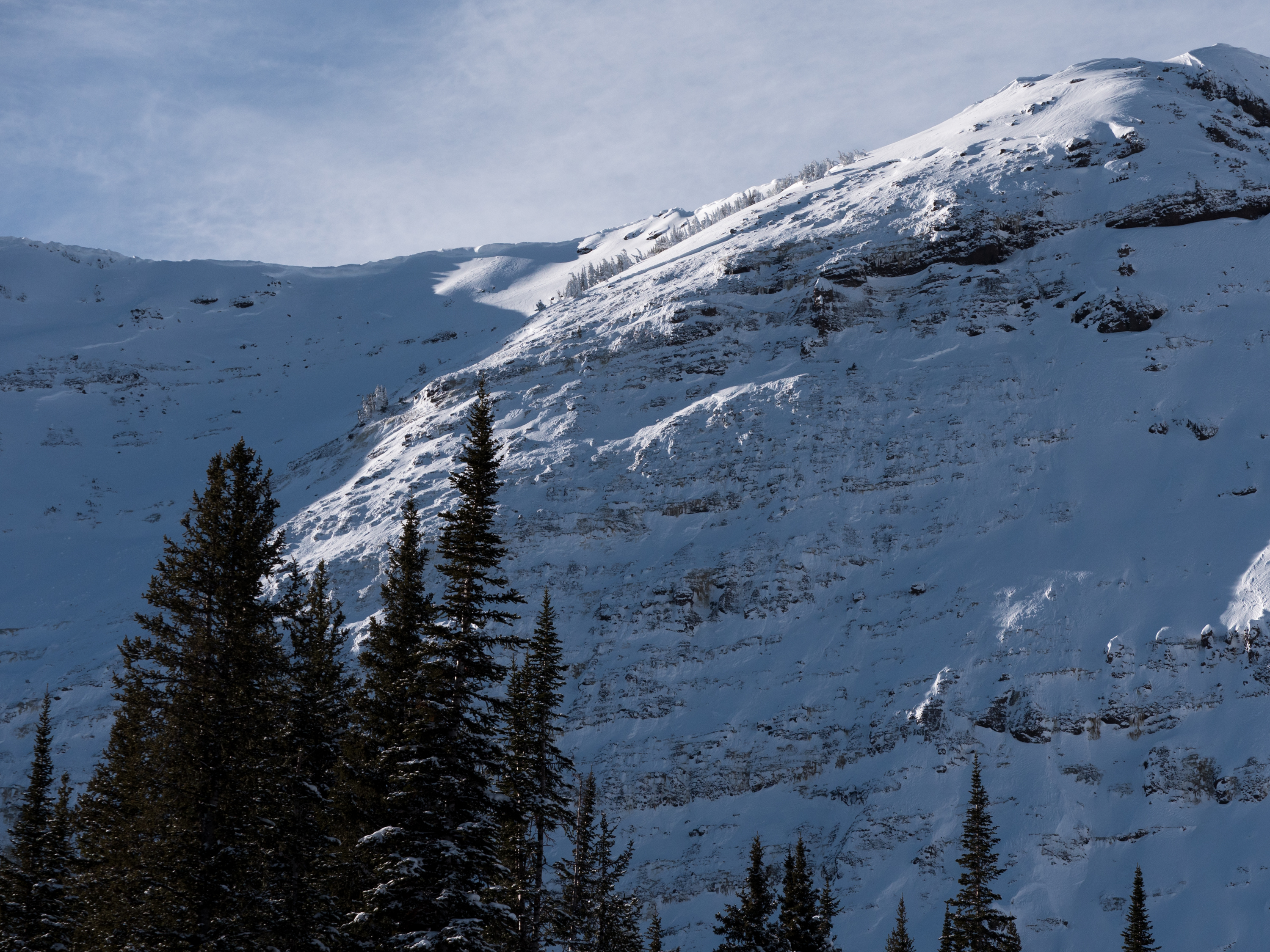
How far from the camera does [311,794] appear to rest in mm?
19609

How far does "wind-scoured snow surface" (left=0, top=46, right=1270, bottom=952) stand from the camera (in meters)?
41.3

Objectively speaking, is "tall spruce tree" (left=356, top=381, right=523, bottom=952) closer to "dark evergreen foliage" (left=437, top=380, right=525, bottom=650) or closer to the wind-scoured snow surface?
"dark evergreen foliage" (left=437, top=380, right=525, bottom=650)

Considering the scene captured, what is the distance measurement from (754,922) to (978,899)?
23.5 ft

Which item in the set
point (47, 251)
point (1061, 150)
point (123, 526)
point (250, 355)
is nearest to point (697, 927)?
point (123, 526)

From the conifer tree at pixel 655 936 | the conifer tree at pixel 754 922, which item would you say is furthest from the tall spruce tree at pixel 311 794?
the conifer tree at pixel 655 936

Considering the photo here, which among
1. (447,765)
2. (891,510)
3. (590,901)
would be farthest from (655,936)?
(891,510)

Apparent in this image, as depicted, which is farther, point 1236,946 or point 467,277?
point 467,277

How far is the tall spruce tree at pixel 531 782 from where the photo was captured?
1955 centimetres

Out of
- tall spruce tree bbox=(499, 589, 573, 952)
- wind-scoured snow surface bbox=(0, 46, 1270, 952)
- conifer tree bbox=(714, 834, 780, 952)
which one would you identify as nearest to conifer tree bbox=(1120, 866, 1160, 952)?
wind-scoured snow surface bbox=(0, 46, 1270, 952)

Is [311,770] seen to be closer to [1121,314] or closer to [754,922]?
[754,922]

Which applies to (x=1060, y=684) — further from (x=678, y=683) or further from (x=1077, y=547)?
(x=678, y=683)

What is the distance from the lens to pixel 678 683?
164ft

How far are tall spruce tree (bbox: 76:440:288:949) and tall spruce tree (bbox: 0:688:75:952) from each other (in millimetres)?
6462

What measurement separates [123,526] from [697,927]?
2453 inches
